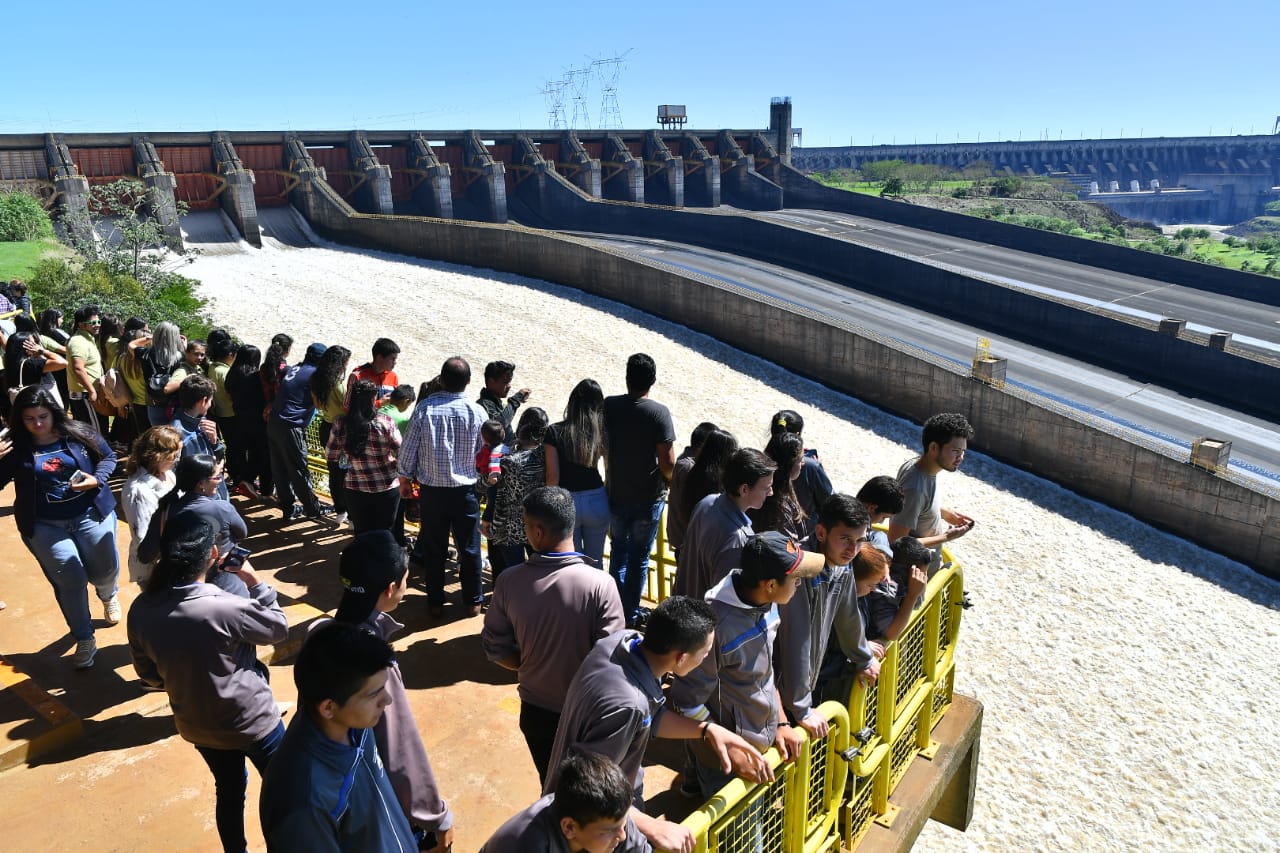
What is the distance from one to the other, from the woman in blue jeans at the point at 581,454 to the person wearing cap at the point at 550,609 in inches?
63.5

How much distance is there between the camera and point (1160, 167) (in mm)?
118125

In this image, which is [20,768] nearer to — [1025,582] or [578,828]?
[578,828]

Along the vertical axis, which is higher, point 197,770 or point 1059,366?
point 197,770

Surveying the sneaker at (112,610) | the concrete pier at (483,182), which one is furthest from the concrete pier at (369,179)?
the sneaker at (112,610)

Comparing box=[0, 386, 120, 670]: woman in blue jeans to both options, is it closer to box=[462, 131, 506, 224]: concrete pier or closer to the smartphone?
the smartphone

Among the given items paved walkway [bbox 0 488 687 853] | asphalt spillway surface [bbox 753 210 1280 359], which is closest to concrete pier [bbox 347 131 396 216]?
asphalt spillway surface [bbox 753 210 1280 359]

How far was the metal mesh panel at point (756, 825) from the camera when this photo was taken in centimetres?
313

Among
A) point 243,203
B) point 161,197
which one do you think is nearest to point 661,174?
point 243,203

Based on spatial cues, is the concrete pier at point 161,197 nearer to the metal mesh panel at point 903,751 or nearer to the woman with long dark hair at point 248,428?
the woman with long dark hair at point 248,428

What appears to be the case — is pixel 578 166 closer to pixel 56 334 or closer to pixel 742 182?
pixel 742 182

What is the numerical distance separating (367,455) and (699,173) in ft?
149

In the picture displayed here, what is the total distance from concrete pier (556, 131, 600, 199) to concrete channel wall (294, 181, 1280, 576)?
15.3 meters

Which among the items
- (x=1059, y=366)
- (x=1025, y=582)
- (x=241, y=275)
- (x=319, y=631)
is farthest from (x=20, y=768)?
(x=1059, y=366)

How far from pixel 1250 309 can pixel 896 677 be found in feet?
114
